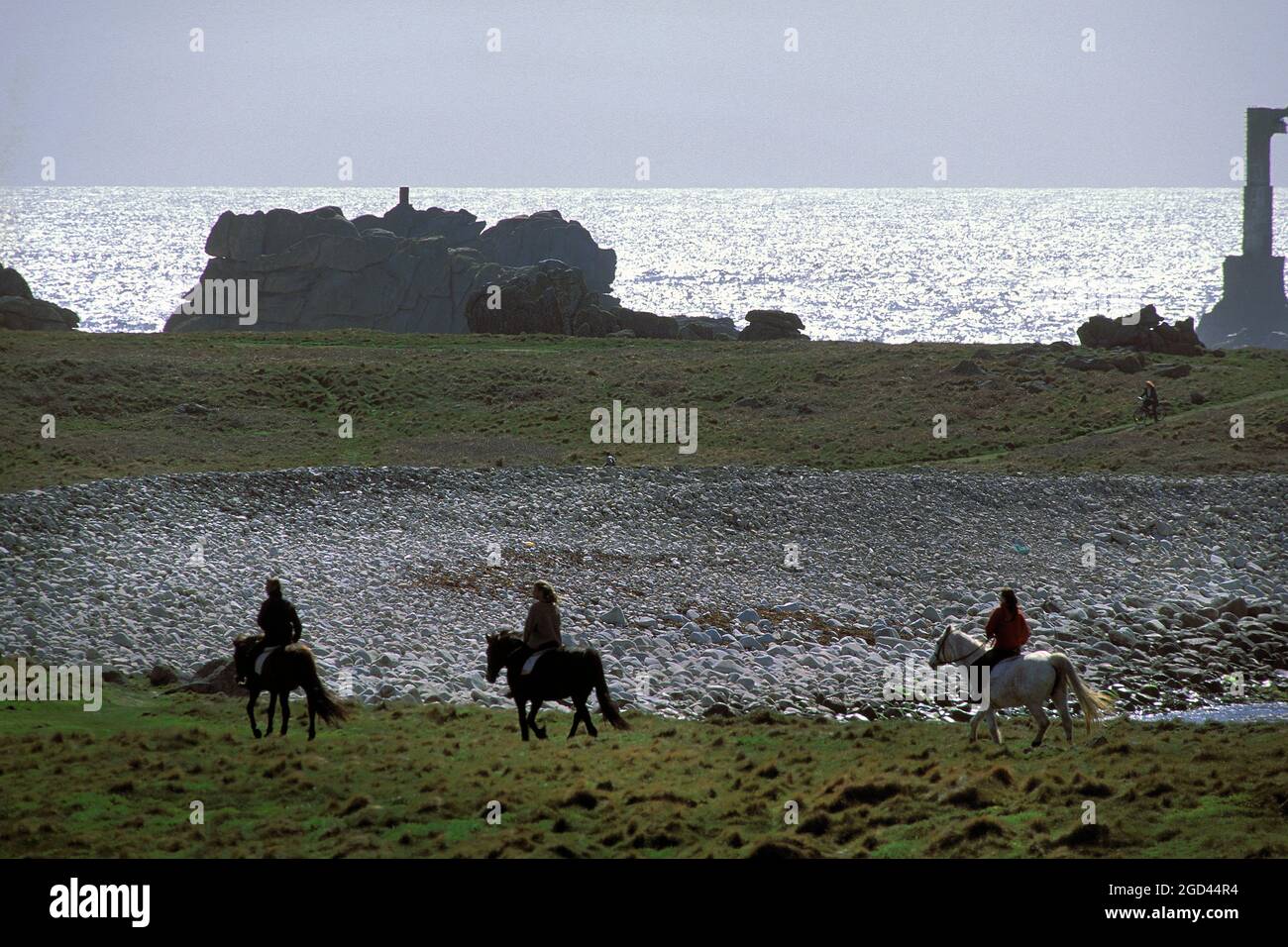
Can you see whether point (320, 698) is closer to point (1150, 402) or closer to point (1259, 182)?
point (1150, 402)

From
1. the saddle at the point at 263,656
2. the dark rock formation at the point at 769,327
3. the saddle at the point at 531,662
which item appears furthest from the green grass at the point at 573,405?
the saddle at the point at 531,662

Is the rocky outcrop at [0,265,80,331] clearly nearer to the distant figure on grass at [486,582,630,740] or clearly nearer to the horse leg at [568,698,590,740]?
the horse leg at [568,698,590,740]

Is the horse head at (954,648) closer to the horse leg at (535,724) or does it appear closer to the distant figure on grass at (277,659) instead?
the horse leg at (535,724)

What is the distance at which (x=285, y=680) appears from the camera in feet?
A: 64.9

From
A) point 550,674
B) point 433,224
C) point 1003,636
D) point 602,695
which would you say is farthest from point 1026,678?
point 433,224

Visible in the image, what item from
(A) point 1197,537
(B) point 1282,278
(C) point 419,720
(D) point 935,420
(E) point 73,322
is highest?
(B) point 1282,278

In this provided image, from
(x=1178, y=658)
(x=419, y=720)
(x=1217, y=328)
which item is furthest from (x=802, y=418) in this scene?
(x=1217, y=328)

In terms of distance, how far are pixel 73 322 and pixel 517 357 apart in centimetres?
4378

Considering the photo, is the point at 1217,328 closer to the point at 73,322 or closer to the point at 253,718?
the point at 73,322

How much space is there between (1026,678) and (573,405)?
4399cm

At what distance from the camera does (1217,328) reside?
591 feet

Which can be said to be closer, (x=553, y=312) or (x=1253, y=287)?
(x=553, y=312)

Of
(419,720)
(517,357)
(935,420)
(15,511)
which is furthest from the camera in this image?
(517,357)

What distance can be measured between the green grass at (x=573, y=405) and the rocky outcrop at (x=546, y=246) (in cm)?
7126
